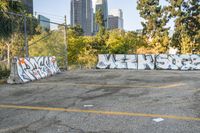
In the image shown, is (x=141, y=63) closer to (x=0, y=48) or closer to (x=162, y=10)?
(x=0, y=48)

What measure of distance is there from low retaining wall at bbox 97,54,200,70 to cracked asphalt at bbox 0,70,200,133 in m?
12.4

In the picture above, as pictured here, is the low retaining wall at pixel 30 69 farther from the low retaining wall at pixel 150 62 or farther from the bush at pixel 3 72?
the low retaining wall at pixel 150 62

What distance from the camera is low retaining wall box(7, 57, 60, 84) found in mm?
14469

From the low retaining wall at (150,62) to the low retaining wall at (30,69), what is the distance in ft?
24.1

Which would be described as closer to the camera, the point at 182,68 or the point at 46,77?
the point at 46,77

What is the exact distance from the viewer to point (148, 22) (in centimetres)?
4691

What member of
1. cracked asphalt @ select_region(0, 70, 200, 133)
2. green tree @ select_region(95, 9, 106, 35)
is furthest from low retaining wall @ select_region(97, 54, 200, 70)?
green tree @ select_region(95, 9, 106, 35)

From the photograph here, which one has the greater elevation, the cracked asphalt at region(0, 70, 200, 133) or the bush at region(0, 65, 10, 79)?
the bush at region(0, 65, 10, 79)

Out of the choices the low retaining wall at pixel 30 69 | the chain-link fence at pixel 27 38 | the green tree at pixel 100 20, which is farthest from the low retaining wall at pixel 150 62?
the green tree at pixel 100 20

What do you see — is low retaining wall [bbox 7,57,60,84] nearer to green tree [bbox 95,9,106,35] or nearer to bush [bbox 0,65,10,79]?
bush [bbox 0,65,10,79]

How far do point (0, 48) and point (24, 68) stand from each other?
34.2ft

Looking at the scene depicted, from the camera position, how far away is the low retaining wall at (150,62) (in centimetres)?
2428

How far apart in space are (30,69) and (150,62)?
11719 millimetres

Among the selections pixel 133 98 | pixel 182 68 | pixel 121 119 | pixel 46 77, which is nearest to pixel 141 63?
pixel 182 68
